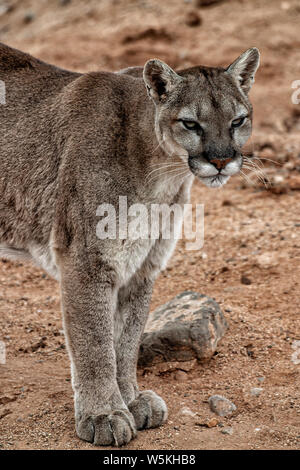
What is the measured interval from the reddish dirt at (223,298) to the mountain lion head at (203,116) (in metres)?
1.71

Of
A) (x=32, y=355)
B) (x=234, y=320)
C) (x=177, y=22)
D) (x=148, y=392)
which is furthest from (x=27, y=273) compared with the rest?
(x=177, y=22)

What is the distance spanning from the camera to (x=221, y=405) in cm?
506

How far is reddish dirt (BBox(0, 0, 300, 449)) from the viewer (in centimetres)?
488

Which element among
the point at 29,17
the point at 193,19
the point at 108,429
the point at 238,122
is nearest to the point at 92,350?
the point at 108,429

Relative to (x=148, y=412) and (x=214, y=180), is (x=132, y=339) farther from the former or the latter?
(x=214, y=180)

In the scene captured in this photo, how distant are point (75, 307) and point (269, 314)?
91.6 inches

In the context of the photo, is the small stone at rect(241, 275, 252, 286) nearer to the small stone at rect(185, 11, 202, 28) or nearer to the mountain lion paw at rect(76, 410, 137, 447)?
the mountain lion paw at rect(76, 410, 137, 447)

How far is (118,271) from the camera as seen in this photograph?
486 cm

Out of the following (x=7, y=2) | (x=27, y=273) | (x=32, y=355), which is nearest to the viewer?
(x=32, y=355)

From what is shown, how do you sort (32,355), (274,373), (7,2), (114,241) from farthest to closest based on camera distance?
(7,2)
(32,355)
(274,373)
(114,241)

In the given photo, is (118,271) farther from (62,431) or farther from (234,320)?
(234,320)

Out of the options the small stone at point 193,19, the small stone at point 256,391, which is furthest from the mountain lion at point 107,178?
the small stone at point 193,19

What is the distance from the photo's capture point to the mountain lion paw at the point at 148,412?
16.0 feet

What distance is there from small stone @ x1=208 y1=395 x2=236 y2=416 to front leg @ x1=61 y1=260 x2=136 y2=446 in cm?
65
